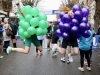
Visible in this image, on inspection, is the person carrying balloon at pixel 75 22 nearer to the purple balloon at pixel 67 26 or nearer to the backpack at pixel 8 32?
the purple balloon at pixel 67 26

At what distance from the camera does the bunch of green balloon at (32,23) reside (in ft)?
22.2

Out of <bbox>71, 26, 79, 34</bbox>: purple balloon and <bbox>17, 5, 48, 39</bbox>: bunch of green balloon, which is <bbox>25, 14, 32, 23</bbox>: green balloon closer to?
<bbox>17, 5, 48, 39</bbox>: bunch of green balloon

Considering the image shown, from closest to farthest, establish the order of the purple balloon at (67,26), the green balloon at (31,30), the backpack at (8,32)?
1. the green balloon at (31,30)
2. the purple balloon at (67,26)
3. the backpack at (8,32)

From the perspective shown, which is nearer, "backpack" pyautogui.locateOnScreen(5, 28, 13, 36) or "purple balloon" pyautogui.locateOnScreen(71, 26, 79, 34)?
"purple balloon" pyautogui.locateOnScreen(71, 26, 79, 34)

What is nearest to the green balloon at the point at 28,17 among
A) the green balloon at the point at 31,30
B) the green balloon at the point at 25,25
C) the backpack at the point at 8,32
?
the green balloon at the point at 25,25

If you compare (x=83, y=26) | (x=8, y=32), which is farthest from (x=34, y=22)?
(x=8, y=32)

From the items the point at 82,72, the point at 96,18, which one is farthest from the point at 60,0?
the point at 82,72

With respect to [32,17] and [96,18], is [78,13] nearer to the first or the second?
[32,17]

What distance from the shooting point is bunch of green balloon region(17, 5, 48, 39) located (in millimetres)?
6781

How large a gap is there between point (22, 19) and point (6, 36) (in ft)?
17.9

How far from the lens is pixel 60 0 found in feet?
190

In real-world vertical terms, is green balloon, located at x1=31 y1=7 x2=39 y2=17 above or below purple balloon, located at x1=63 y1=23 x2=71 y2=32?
above

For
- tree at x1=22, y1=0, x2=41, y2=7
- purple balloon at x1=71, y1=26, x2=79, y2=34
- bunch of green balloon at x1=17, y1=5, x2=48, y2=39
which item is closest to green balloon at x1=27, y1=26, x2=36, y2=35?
bunch of green balloon at x1=17, y1=5, x2=48, y2=39

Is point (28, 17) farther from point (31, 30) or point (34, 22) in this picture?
point (31, 30)
